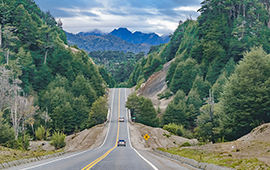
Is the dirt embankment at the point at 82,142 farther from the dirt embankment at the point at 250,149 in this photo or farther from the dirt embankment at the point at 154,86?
the dirt embankment at the point at 154,86

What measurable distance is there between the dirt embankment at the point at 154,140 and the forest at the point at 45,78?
1749 cm

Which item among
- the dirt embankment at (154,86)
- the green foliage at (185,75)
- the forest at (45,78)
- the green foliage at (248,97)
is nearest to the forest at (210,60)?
the green foliage at (185,75)

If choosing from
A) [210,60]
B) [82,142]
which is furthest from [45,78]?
[210,60]

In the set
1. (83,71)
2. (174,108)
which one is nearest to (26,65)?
(83,71)

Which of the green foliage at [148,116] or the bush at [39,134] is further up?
the green foliage at [148,116]

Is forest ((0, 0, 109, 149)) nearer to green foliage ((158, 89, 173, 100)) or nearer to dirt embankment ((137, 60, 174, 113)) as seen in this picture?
dirt embankment ((137, 60, 174, 113))

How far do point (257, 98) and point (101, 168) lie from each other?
107 ft

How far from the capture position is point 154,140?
186ft

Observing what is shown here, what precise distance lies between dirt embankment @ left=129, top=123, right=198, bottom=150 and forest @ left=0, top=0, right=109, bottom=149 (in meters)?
17.5

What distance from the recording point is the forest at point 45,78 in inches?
3001

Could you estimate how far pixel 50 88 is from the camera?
302ft

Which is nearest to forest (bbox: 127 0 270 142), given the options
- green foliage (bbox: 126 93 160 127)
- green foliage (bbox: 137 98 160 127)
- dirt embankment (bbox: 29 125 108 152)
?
green foliage (bbox: 126 93 160 127)

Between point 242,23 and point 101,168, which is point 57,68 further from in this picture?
point 101,168

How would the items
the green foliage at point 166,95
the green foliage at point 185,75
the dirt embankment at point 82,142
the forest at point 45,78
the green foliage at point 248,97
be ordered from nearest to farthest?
the green foliage at point 248,97
the dirt embankment at point 82,142
the forest at point 45,78
the green foliage at point 185,75
the green foliage at point 166,95
